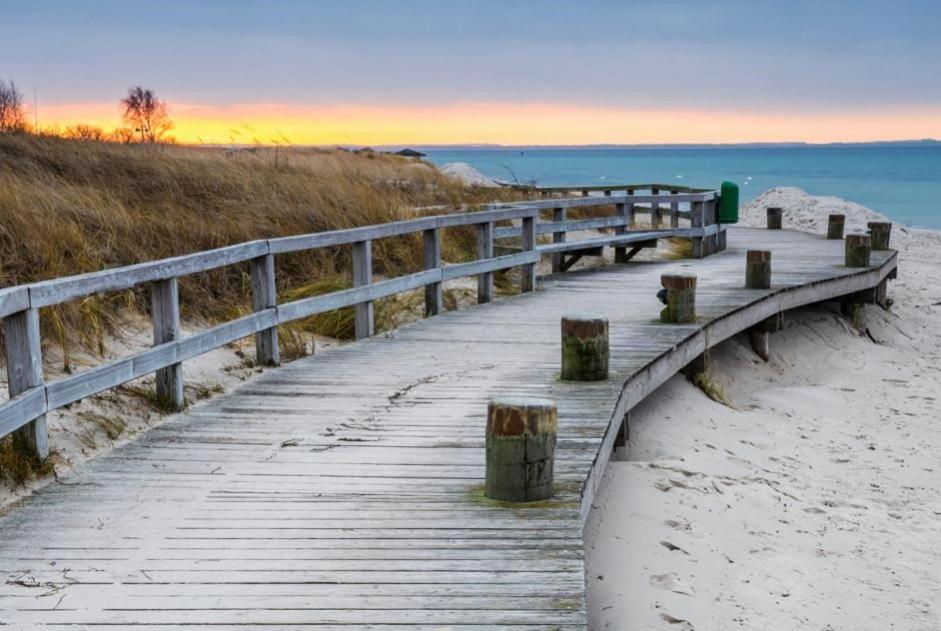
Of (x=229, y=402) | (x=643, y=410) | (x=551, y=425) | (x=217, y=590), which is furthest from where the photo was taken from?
(x=643, y=410)

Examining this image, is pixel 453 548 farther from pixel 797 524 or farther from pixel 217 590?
pixel 797 524

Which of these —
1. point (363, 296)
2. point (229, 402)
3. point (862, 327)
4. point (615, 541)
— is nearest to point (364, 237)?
point (363, 296)

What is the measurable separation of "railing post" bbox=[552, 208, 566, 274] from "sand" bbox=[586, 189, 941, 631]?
4.15 meters

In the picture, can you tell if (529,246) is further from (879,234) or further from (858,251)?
(879,234)

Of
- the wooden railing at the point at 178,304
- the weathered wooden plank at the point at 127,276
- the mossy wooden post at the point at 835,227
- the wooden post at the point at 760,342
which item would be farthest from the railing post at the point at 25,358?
the mossy wooden post at the point at 835,227

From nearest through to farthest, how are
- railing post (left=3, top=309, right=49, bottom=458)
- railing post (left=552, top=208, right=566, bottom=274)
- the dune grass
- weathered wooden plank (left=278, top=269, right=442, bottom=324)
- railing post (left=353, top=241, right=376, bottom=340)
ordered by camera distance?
railing post (left=3, top=309, right=49, bottom=458), weathered wooden plank (left=278, top=269, right=442, bottom=324), the dune grass, railing post (left=353, top=241, right=376, bottom=340), railing post (left=552, top=208, right=566, bottom=274)

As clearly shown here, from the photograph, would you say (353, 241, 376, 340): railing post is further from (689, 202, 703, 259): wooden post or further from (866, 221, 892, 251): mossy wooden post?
(866, 221, 892, 251): mossy wooden post

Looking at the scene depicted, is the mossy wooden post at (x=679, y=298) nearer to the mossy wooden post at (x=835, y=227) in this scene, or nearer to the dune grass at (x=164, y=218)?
the dune grass at (x=164, y=218)

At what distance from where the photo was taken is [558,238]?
16672 millimetres

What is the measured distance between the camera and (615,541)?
6242 mm

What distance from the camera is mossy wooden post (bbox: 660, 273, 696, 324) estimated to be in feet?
34.6

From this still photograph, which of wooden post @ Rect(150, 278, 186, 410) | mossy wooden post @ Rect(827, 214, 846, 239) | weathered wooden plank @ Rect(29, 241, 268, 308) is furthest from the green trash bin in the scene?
wooden post @ Rect(150, 278, 186, 410)

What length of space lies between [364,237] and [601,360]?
9.27 ft

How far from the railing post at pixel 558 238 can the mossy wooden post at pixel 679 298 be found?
5714 mm
